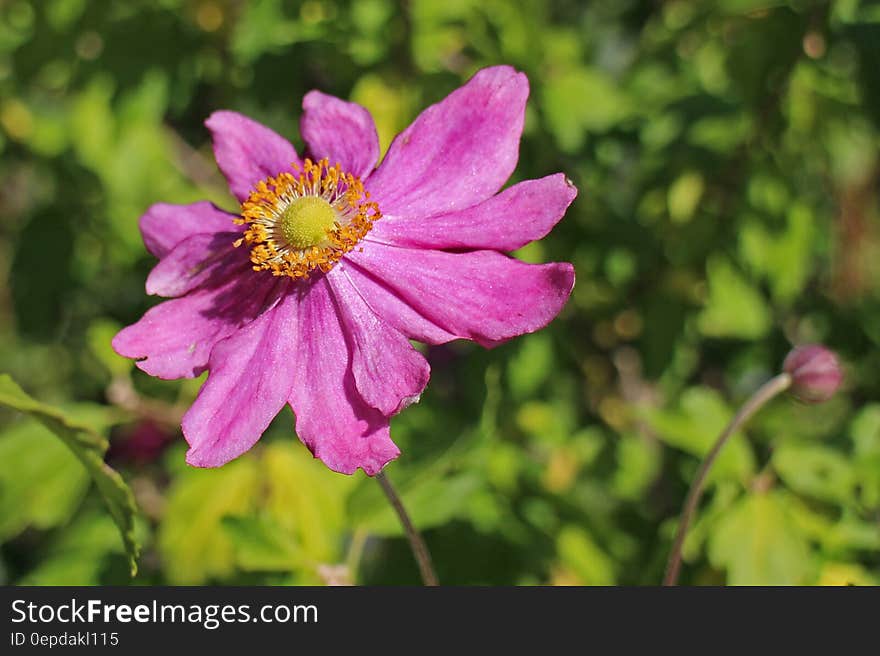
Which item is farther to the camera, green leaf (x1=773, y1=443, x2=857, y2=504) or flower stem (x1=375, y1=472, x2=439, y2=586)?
green leaf (x1=773, y1=443, x2=857, y2=504)

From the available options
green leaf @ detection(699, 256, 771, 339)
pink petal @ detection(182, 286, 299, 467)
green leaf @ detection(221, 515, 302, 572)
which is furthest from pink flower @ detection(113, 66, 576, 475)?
green leaf @ detection(699, 256, 771, 339)

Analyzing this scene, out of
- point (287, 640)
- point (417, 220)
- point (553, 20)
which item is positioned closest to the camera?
point (417, 220)

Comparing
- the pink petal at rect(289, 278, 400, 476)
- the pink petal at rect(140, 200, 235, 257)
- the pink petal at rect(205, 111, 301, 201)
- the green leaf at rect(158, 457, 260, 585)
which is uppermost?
the pink petal at rect(205, 111, 301, 201)

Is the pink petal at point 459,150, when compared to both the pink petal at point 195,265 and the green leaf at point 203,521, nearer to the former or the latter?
the pink petal at point 195,265

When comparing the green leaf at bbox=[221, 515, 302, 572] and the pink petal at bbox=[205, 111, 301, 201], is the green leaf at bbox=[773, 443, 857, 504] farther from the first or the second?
the pink petal at bbox=[205, 111, 301, 201]

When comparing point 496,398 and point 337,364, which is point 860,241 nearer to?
point 496,398

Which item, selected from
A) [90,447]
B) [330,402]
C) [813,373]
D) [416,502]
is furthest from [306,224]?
[813,373]

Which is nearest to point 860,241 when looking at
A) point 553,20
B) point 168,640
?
point 553,20

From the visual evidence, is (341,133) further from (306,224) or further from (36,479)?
(36,479)

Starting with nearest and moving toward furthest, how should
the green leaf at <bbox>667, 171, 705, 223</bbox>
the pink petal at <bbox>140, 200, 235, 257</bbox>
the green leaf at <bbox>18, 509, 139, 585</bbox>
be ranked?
the pink petal at <bbox>140, 200, 235, 257</bbox> → the green leaf at <bbox>18, 509, 139, 585</bbox> → the green leaf at <bbox>667, 171, 705, 223</bbox>
